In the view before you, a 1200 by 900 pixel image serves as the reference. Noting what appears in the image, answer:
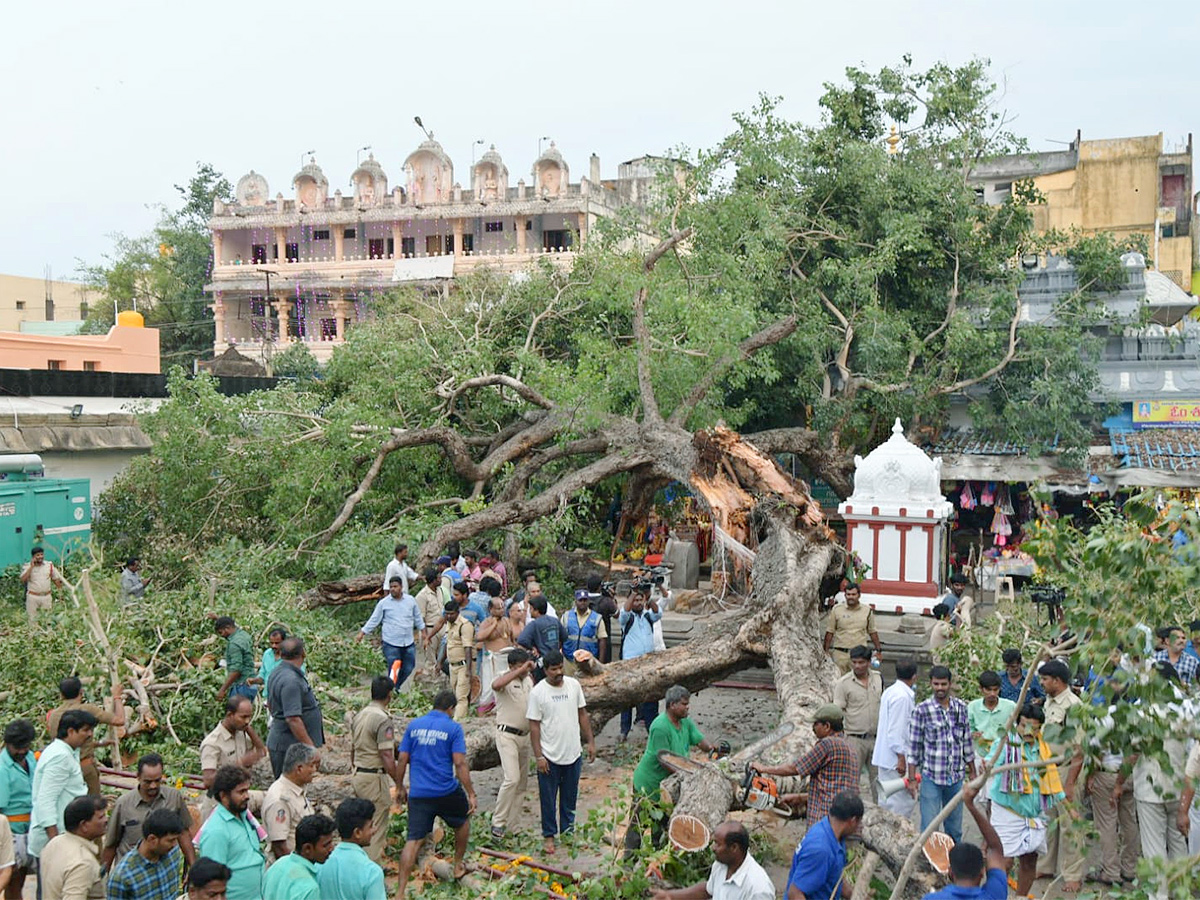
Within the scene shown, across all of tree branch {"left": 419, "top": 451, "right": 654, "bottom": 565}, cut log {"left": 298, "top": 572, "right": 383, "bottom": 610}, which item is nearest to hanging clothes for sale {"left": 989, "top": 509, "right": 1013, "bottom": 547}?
tree branch {"left": 419, "top": 451, "right": 654, "bottom": 565}

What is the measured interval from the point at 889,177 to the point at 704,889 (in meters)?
15.1

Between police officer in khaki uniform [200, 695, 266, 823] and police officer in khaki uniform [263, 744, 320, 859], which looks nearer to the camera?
police officer in khaki uniform [263, 744, 320, 859]

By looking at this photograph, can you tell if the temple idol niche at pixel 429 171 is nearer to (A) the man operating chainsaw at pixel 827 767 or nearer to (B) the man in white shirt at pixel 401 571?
(B) the man in white shirt at pixel 401 571

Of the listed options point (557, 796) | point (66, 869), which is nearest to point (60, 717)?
point (66, 869)

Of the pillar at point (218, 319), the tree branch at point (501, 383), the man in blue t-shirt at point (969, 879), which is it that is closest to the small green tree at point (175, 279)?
the pillar at point (218, 319)

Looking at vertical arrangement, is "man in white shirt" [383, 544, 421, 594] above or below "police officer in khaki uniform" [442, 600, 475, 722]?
above

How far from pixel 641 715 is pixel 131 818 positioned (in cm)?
540

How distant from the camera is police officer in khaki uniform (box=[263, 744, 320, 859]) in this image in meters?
5.88

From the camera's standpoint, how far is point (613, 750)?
1000cm

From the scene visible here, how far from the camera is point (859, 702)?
7.87m

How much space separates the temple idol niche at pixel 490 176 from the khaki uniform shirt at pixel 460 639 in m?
29.7

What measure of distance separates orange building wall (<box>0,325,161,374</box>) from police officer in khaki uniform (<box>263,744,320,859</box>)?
20736mm

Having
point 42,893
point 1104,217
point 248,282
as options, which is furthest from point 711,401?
point 248,282

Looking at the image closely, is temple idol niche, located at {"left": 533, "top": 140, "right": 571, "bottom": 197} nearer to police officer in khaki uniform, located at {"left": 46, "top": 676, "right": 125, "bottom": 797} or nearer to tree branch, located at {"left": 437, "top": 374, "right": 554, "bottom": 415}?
tree branch, located at {"left": 437, "top": 374, "right": 554, "bottom": 415}
